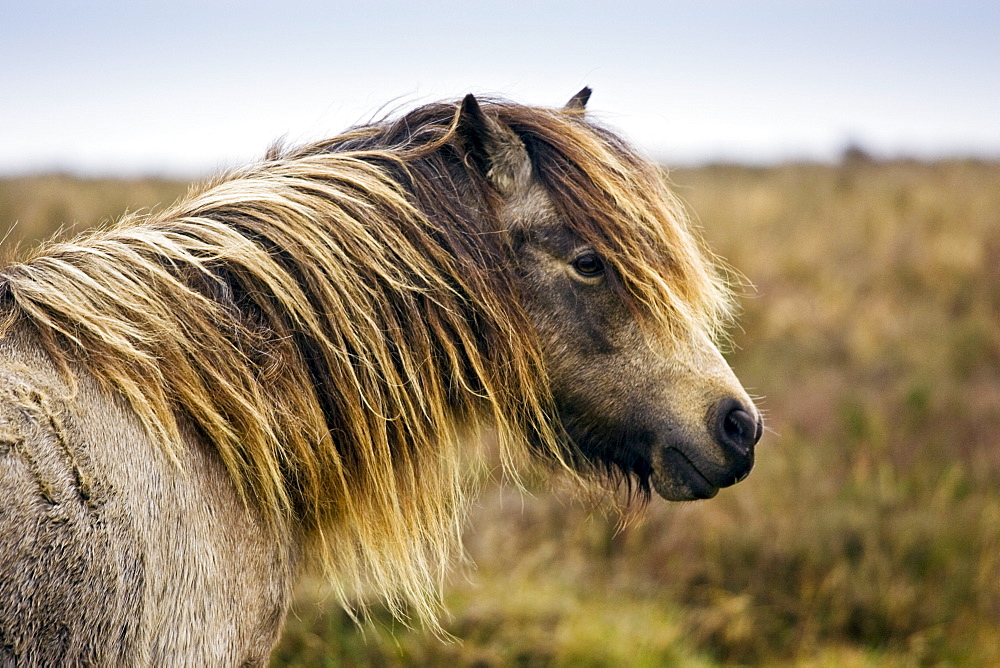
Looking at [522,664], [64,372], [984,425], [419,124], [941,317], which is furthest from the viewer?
[941,317]

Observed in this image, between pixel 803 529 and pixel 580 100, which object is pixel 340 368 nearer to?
pixel 580 100

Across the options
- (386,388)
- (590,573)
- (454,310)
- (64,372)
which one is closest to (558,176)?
(454,310)

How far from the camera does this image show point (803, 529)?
5656mm

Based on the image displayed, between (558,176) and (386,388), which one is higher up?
(558,176)

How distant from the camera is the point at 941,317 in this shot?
8773 millimetres

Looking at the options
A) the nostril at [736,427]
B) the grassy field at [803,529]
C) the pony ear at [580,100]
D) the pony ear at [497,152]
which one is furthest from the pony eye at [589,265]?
the grassy field at [803,529]

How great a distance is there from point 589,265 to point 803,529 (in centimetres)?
462

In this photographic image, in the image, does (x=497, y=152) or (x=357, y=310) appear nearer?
(x=357, y=310)

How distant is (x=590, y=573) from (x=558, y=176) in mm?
3884

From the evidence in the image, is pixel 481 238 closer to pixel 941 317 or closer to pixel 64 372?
pixel 64 372

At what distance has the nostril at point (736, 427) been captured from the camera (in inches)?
74.5

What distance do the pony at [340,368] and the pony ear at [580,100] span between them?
0.49 feet

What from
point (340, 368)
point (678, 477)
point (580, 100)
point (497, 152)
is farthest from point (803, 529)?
point (340, 368)

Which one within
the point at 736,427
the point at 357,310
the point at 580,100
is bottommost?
the point at 736,427
